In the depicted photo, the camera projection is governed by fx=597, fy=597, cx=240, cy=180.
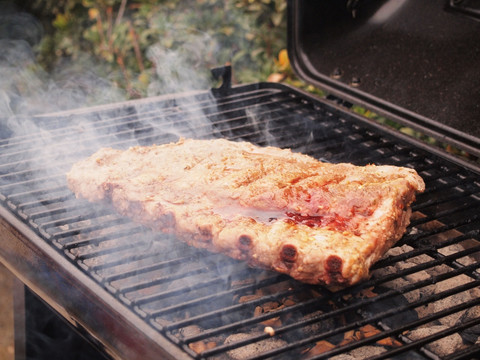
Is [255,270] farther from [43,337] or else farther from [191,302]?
[43,337]

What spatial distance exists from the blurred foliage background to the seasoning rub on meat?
3.59 metres

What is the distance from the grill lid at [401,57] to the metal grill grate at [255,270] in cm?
24

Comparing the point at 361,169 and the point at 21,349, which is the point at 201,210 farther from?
the point at 21,349

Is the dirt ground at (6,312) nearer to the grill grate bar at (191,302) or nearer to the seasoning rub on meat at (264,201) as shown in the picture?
the seasoning rub on meat at (264,201)

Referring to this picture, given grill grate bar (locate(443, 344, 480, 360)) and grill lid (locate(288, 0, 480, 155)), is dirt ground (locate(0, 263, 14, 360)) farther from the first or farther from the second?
grill lid (locate(288, 0, 480, 155))

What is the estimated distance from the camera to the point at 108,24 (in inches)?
366

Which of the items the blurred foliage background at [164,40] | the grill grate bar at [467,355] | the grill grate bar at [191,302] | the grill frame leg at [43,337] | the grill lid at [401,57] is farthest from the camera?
the blurred foliage background at [164,40]

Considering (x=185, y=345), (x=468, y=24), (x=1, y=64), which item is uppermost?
(x=468, y=24)

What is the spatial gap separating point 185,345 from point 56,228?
1411 millimetres

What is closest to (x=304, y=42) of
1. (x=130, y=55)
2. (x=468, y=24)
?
(x=468, y=24)

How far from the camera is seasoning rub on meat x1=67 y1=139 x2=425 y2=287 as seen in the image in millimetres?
2510

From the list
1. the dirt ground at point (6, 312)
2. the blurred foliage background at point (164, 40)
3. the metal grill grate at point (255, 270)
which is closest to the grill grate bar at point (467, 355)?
the metal grill grate at point (255, 270)

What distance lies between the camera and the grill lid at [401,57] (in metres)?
3.86

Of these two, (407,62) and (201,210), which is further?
(407,62)
